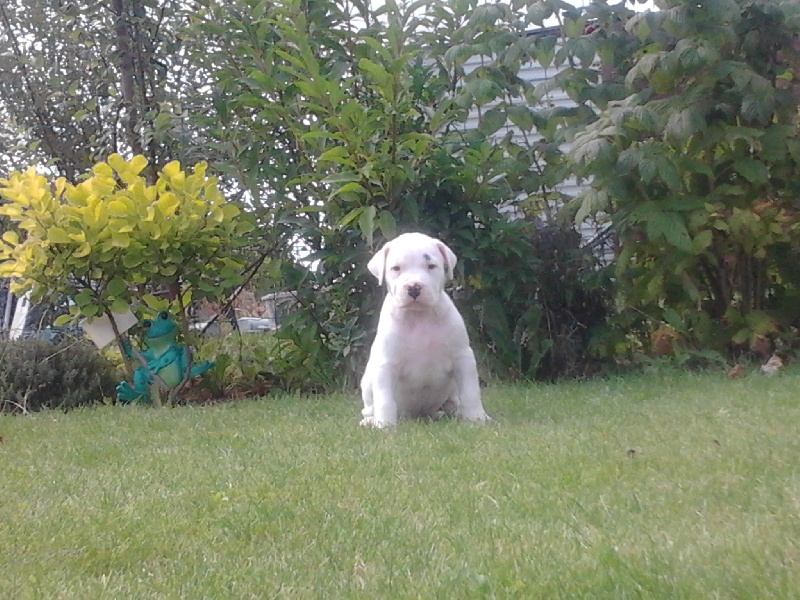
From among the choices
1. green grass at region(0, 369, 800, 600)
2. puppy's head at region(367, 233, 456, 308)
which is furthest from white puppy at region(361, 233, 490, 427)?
green grass at region(0, 369, 800, 600)

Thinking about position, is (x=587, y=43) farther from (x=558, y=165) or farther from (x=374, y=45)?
(x=374, y=45)

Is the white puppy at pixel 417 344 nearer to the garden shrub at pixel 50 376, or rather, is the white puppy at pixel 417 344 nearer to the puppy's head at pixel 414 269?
the puppy's head at pixel 414 269

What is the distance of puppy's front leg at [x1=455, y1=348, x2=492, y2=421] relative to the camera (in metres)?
4.30

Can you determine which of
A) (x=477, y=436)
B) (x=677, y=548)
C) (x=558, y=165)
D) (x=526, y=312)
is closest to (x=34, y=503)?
(x=477, y=436)

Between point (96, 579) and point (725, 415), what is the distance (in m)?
2.87

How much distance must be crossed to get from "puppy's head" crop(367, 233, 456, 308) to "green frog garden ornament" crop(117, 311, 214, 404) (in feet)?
6.53

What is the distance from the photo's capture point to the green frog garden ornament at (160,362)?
5863 millimetres

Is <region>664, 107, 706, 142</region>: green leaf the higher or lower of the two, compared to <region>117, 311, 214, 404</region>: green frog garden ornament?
higher

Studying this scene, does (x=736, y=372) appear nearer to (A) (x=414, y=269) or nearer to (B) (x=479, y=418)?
(B) (x=479, y=418)

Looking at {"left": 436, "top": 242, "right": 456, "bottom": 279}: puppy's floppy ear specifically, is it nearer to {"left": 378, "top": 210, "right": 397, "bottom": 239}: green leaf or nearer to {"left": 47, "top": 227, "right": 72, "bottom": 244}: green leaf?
{"left": 378, "top": 210, "right": 397, "bottom": 239}: green leaf

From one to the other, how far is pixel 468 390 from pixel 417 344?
1.10 feet

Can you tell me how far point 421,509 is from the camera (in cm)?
257

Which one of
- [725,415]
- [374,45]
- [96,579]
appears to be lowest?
[725,415]

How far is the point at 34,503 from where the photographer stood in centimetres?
284
